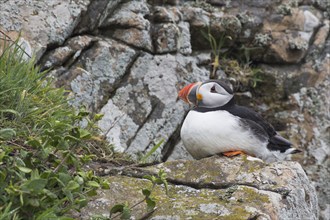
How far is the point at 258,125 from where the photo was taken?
16.0 ft

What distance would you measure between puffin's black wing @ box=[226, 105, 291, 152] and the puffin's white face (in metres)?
0.10

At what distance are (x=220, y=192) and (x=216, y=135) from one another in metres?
0.73

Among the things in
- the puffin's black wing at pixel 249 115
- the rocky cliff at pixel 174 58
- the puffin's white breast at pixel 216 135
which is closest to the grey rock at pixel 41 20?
the rocky cliff at pixel 174 58

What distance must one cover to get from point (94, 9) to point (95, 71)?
2.13 feet

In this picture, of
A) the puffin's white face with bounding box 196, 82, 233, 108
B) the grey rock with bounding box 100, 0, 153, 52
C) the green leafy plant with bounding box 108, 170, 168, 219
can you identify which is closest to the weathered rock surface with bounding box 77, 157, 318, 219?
the green leafy plant with bounding box 108, 170, 168, 219

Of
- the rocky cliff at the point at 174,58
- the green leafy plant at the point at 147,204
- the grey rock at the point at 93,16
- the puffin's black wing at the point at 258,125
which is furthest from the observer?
the grey rock at the point at 93,16

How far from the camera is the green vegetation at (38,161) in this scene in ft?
10.2

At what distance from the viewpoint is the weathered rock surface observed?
3.67 meters

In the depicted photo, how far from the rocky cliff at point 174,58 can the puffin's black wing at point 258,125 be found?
3.58 ft

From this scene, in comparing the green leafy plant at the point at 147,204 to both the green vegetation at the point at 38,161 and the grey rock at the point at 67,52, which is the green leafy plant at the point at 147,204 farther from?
the grey rock at the point at 67,52

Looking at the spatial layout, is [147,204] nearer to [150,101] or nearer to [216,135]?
[216,135]

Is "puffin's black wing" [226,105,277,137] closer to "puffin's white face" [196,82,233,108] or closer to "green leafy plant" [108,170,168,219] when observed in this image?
"puffin's white face" [196,82,233,108]

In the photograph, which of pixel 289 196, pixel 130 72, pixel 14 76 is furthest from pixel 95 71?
→ pixel 289 196

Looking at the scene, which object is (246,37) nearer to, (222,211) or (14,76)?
(14,76)
